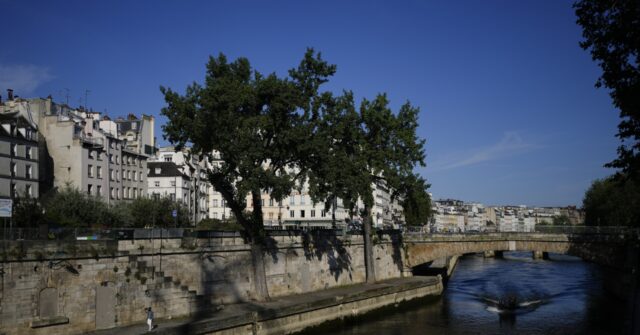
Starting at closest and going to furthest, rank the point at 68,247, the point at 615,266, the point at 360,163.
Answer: the point at 68,247 → the point at 360,163 → the point at 615,266

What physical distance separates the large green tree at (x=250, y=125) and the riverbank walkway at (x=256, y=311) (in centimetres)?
329

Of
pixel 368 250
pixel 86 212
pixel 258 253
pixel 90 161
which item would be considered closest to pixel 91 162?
pixel 90 161

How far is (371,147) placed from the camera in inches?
2242

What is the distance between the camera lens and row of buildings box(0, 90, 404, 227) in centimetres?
6450

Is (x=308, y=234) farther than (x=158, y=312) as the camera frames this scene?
Yes

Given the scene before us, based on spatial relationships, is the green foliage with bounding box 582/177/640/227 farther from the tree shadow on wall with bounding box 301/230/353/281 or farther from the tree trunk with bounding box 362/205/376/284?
the tree shadow on wall with bounding box 301/230/353/281

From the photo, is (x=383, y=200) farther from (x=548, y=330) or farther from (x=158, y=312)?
(x=158, y=312)

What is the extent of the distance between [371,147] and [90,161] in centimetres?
3938

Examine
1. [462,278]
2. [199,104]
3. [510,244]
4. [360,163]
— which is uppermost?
[199,104]

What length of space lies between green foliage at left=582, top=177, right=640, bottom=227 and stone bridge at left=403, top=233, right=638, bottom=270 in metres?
14.4

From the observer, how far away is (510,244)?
226 feet

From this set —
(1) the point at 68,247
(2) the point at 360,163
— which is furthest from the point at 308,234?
(1) the point at 68,247

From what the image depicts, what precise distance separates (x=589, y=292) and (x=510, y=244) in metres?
9.83

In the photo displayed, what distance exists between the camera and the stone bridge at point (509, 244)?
60938 mm
